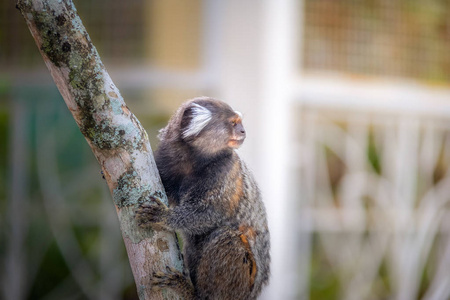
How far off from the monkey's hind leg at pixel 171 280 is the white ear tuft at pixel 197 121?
39.4 inches

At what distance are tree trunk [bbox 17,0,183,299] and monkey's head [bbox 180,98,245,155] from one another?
79cm

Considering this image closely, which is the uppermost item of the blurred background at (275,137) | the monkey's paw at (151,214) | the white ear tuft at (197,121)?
the white ear tuft at (197,121)

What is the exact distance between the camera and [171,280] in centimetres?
283

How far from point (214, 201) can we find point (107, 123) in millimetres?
969

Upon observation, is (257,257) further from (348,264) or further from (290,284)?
(348,264)

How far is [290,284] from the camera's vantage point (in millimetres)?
7254

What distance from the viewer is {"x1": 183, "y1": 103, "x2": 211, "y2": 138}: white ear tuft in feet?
12.0

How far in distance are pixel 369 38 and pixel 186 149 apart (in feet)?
16.0

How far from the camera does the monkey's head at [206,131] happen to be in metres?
3.67

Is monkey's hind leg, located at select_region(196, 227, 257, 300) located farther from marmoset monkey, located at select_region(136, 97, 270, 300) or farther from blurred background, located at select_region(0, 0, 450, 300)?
blurred background, located at select_region(0, 0, 450, 300)

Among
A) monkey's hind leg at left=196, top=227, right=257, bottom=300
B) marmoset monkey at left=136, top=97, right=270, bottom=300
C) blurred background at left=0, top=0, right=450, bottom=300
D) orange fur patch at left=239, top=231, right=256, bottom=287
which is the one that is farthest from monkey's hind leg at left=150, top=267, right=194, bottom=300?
blurred background at left=0, top=0, right=450, bottom=300

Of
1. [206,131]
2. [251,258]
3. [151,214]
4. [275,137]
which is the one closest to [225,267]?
[251,258]

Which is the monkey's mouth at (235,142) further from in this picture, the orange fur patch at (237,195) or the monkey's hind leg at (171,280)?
the monkey's hind leg at (171,280)

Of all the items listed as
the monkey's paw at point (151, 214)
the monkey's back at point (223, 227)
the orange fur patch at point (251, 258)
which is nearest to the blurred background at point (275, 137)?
the monkey's back at point (223, 227)
